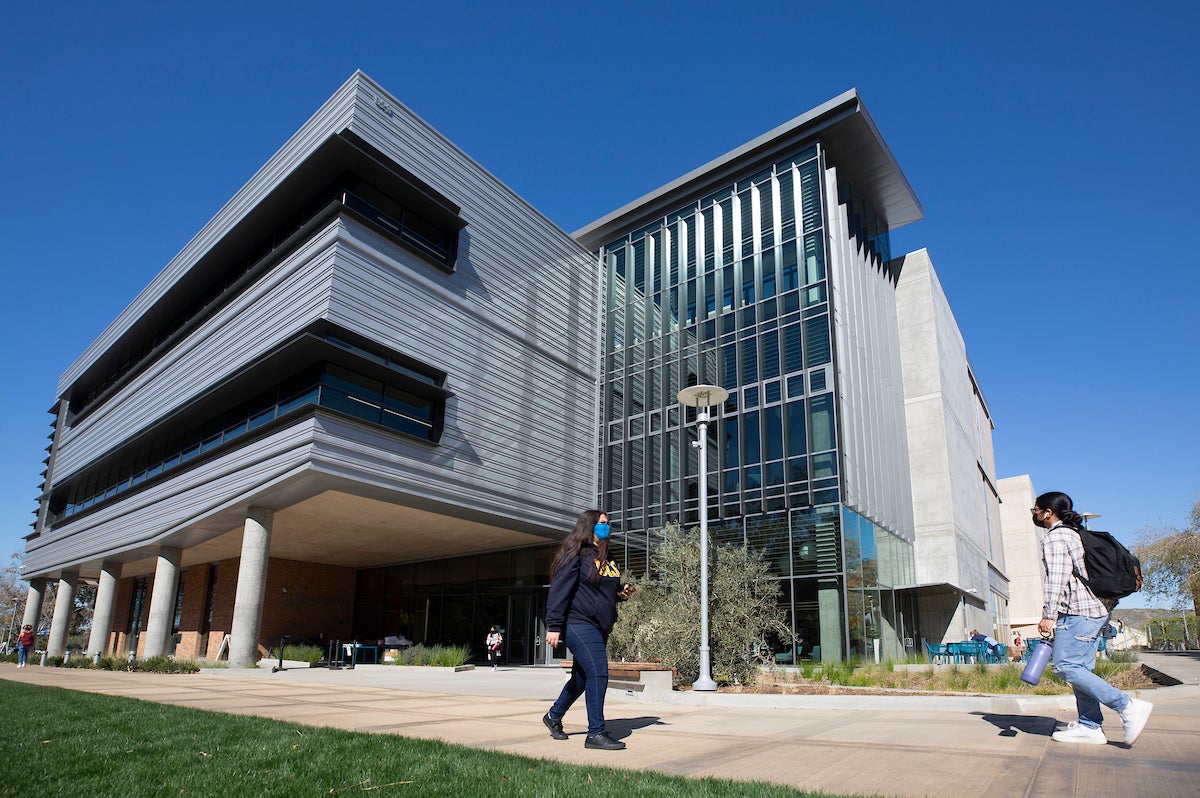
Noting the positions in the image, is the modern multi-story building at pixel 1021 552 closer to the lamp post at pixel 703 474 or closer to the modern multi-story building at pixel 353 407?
the modern multi-story building at pixel 353 407

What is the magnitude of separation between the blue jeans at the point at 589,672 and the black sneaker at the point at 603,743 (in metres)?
0.06

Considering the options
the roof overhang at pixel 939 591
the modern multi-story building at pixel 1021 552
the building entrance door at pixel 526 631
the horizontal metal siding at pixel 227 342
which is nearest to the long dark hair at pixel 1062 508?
the horizontal metal siding at pixel 227 342

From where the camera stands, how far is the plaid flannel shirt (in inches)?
205

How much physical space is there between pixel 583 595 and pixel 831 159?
2380 cm

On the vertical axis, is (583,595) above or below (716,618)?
above

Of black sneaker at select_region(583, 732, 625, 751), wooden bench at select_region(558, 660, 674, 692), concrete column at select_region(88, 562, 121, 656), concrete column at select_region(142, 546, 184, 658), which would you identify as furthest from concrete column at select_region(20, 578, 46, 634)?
black sneaker at select_region(583, 732, 625, 751)

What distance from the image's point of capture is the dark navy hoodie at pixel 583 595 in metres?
5.73

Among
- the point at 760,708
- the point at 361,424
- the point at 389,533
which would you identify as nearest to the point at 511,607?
the point at 389,533

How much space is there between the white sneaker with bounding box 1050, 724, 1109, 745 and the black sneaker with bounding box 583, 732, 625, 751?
3.06m

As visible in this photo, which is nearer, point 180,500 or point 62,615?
point 180,500

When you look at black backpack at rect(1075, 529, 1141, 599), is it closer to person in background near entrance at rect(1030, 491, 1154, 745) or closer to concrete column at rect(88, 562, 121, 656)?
person in background near entrance at rect(1030, 491, 1154, 745)

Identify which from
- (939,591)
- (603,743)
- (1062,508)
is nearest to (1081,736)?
(1062,508)

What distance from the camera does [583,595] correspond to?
227 inches

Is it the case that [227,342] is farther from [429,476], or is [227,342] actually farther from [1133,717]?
[1133,717]
